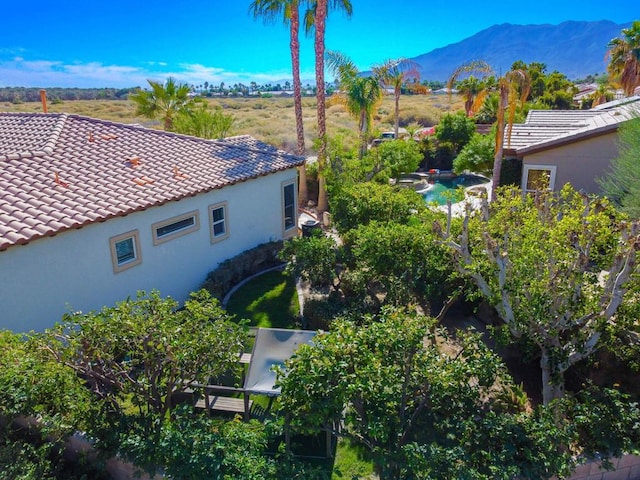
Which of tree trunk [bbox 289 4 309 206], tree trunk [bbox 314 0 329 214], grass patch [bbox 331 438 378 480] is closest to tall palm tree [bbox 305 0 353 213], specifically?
tree trunk [bbox 314 0 329 214]

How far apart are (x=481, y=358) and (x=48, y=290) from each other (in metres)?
9.84

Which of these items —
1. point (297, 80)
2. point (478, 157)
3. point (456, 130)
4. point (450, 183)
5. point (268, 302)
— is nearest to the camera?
point (268, 302)

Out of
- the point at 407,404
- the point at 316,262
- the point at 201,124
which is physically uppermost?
the point at 201,124

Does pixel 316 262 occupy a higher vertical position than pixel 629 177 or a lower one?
lower

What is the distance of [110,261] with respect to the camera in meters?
12.3

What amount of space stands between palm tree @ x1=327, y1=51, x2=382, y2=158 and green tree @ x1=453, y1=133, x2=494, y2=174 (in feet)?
21.3

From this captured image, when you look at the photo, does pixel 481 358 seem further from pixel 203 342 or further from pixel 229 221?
pixel 229 221

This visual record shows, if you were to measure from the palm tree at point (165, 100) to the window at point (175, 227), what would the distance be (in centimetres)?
1408

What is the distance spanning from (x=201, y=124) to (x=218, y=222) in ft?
38.0

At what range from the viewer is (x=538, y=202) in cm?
1178

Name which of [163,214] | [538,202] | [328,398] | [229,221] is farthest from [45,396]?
[538,202]

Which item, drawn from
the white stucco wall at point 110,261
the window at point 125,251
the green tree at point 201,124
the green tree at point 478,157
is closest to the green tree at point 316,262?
the white stucco wall at point 110,261

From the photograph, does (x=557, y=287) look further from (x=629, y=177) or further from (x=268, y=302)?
(x=268, y=302)

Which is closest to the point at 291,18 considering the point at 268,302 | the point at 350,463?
the point at 268,302
